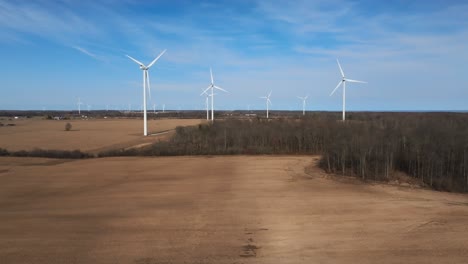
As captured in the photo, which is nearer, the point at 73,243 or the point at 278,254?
the point at 278,254

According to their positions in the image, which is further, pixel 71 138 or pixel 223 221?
pixel 71 138

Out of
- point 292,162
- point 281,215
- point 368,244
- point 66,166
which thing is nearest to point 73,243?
point 281,215

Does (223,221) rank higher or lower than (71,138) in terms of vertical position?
higher

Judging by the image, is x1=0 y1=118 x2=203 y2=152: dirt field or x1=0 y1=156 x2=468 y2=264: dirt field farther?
x1=0 y1=118 x2=203 y2=152: dirt field

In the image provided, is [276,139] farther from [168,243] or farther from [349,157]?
[168,243]

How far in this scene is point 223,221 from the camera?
1247 centimetres

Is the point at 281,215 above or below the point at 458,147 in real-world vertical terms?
below

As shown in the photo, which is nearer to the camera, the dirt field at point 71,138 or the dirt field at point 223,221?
the dirt field at point 223,221

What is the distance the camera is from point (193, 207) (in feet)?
47.6

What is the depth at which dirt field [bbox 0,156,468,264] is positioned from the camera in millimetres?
9297

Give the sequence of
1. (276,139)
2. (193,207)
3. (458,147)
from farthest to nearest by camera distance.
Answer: (276,139) → (458,147) → (193,207)

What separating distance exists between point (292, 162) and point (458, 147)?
10321 millimetres

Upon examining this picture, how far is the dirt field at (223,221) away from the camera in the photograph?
930cm

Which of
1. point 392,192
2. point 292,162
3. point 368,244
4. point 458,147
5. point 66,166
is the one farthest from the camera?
point 292,162
